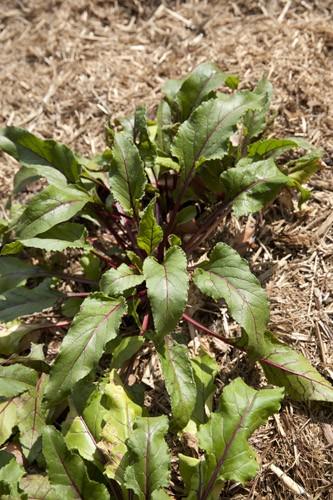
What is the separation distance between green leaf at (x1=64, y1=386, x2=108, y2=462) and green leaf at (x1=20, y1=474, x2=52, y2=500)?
Answer: 200 millimetres

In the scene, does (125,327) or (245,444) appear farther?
(125,327)

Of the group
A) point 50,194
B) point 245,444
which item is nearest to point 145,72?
point 50,194

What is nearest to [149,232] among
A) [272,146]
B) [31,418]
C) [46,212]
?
[46,212]

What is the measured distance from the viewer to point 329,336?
263 centimetres

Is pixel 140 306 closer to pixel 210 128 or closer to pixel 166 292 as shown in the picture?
pixel 166 292

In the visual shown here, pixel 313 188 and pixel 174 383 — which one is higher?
pixel 313 188

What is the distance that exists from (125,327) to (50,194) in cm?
73

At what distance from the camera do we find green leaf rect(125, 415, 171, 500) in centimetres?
216

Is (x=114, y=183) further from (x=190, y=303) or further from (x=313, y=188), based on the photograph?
(x=313, y=188)

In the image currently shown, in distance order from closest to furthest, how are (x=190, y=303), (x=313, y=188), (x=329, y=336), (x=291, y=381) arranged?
1. (x=291, y=381)
2. (x=329, y=336)
3. (x=190, y=303)
4. (x=313, y=188)

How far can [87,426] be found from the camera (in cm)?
246

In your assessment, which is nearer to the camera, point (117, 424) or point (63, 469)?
point (63, 469)

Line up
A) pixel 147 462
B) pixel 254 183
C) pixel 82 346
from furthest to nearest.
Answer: pixel 254 183, pixel 82 346, pixel 147 462

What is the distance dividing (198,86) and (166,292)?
1.20 m
